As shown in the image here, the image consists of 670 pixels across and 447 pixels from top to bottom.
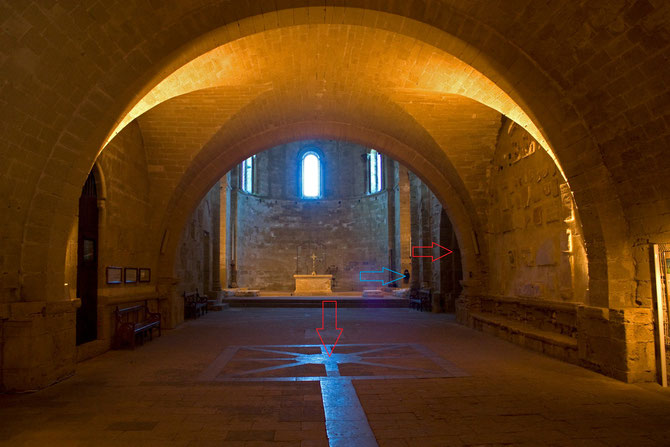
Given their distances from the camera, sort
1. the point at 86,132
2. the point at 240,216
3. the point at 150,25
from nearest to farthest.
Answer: the point at 150,25 < the point at 86,132 < the point at 240,216

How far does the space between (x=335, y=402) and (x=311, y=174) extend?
2186 cm

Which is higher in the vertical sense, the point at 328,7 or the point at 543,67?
the point at 328,7

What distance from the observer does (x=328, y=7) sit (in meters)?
5.53

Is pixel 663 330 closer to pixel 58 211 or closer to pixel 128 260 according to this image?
pixel 58 211

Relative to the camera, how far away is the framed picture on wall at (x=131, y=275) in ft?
28.5

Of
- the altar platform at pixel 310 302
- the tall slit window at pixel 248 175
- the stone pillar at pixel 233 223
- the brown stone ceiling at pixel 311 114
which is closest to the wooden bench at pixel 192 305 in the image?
the altar platform at pixel 310 302

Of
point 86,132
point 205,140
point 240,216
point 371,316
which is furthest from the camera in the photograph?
point 240,216

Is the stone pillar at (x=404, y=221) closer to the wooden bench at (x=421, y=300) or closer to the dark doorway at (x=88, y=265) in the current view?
the wooden bench at (x=421, y=300)

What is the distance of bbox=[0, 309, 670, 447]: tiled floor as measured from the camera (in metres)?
3.63

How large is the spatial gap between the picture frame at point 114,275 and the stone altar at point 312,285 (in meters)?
12.4

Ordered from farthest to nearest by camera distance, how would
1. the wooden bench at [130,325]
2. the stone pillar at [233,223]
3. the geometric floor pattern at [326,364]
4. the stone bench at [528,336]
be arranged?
the stone pillar at [233,223], the wooden bench at [130,325], the stone bench at [528,336], the geometric floor pattern at [326,364]

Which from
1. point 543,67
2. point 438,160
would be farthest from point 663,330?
point 438,160

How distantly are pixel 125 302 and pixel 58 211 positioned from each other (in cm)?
339

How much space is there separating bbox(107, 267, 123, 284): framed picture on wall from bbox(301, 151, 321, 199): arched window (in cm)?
1761
